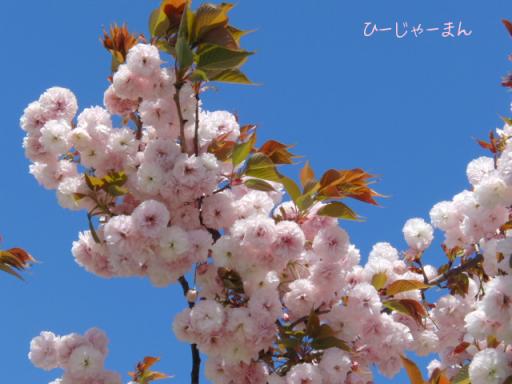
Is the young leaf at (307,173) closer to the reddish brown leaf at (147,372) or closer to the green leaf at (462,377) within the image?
the green leaf at (462,377)

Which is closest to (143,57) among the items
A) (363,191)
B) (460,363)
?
(363,191)

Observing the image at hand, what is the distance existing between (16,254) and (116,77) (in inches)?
36.7

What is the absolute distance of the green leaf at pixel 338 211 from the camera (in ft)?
10.4

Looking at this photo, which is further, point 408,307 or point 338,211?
point 408,307

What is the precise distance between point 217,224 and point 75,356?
2.67 ft

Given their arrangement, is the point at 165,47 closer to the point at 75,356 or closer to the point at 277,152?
the point at 277,152

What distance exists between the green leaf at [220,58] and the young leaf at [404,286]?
111 cm

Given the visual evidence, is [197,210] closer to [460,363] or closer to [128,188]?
[128,188]

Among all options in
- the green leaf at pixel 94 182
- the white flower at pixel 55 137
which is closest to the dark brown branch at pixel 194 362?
the green leaf at pixel 94 182

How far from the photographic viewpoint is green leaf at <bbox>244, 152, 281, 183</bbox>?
326cm

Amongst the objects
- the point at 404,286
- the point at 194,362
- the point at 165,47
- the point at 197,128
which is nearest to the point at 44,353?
the point at 194,362

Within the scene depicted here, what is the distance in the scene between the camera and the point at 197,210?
3.27 meters

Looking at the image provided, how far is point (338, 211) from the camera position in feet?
10.5

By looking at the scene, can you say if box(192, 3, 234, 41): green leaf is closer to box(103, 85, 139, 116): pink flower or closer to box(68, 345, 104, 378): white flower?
box(103, 85, 139, 116): pink flower
